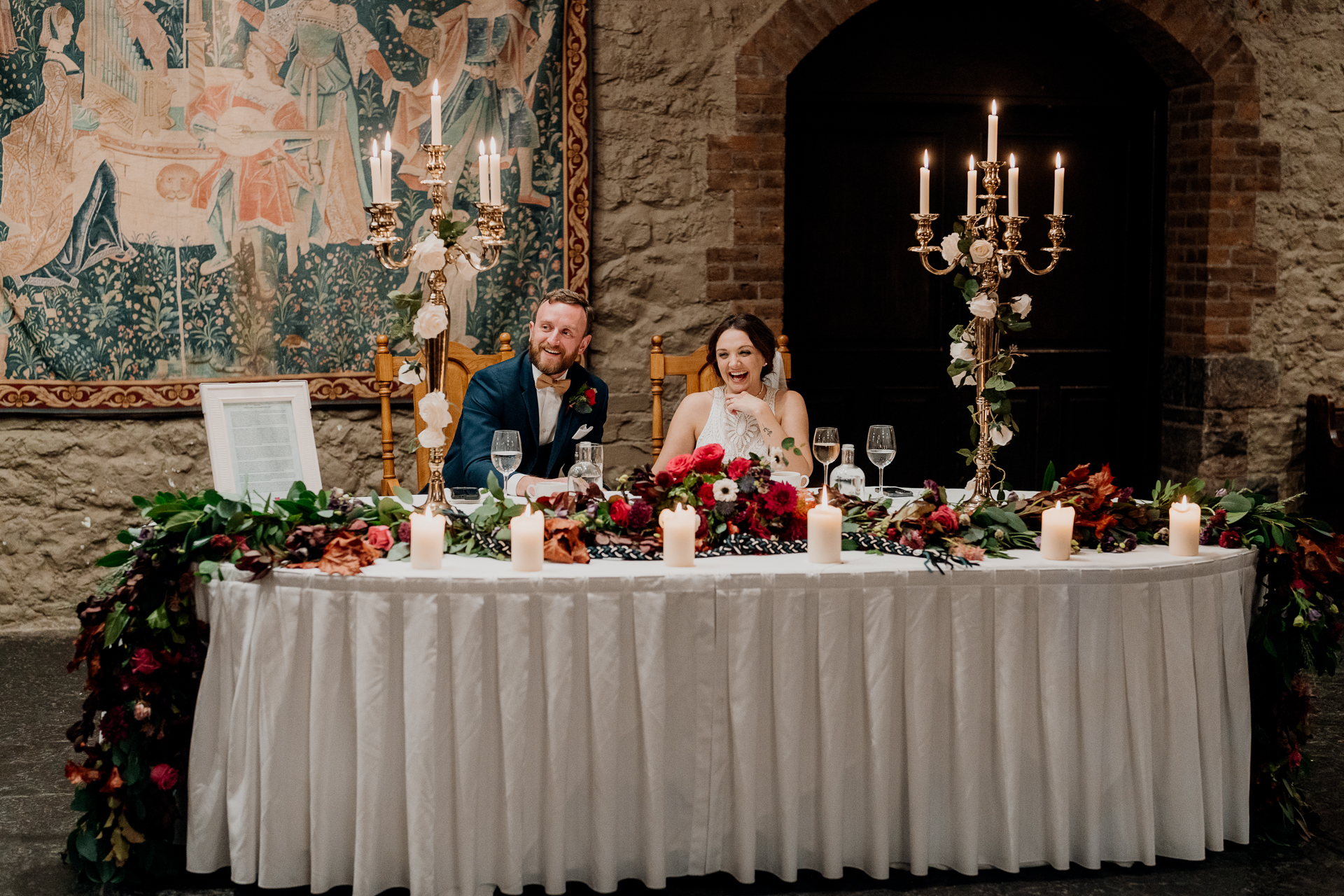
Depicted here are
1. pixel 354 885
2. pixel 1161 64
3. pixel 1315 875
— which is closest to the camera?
pixel 354 885

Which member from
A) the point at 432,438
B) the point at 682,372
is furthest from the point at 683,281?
the point at 432,438

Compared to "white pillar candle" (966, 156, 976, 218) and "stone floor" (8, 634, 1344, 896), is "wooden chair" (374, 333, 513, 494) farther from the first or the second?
"white pillar candle" (966, 156, 976, 218)

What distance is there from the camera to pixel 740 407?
12.7 ft

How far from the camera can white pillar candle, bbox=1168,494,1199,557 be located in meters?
2.80

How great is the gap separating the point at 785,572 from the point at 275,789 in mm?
1155

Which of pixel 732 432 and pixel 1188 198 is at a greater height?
pixel 1188 198

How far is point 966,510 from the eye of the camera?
2.89m

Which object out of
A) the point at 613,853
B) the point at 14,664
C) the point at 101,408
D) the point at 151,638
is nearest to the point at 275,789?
the point at 151,638

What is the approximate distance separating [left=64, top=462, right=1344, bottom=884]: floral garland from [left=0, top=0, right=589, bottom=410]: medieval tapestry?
1910 mm

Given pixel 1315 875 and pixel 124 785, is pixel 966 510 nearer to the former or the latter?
pixel 1315 875

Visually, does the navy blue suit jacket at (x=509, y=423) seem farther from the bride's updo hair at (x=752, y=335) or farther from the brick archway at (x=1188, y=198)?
the brick archway at (x=1188, y=198)

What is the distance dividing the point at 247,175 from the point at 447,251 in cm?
219

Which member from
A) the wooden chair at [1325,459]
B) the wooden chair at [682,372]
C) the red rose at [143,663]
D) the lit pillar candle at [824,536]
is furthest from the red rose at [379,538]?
the wooden chair at [1325,459]

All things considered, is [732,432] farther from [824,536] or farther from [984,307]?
[824,536]
